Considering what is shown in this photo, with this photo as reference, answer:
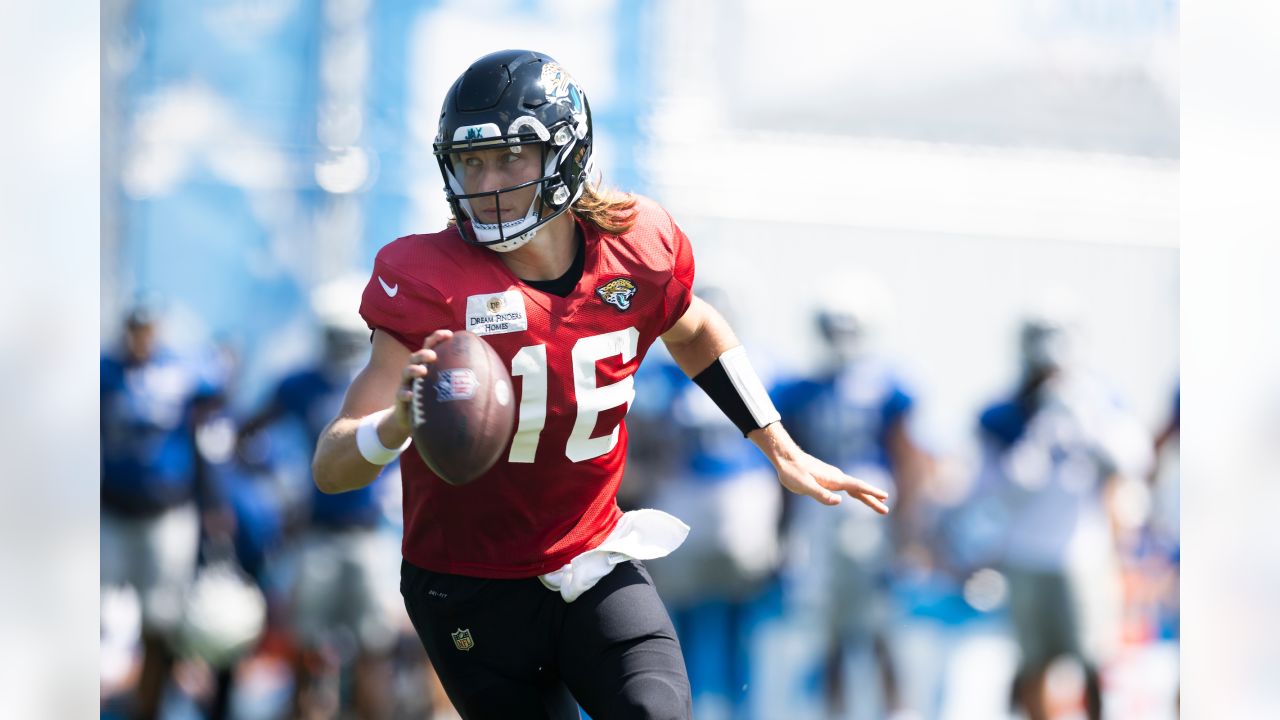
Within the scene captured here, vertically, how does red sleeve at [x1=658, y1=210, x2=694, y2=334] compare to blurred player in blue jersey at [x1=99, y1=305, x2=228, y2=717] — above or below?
above

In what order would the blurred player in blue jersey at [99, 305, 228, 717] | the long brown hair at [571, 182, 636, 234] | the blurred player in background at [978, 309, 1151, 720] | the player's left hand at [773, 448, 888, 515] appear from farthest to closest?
the blurred player in background at [978, 309, 1151, 720], the blurred player in blue jersey at [99, 305, 228, 717], the player's left hand at [773, 448, 888, 515], the long brown hair at [571, 182, 636, 234]

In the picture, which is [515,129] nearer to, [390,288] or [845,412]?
[390,288]

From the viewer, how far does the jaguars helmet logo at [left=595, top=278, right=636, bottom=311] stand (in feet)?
8.18

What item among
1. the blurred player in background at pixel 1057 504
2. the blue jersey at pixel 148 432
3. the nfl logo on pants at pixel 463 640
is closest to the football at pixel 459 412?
the nfl logo on pants at pixel 463 640

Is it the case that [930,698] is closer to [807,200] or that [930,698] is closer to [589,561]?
[807,200]

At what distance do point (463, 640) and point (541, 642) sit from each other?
0.51 ft

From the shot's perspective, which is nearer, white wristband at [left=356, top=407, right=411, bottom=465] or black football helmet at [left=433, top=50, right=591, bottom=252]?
white wristband at [left=356, top=407, right=411, bottom=465]

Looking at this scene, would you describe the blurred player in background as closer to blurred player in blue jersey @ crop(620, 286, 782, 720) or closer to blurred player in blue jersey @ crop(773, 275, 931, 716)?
blurred player in blue jersey @ crop(773, 275, 931, 716)

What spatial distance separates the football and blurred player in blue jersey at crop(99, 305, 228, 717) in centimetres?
310

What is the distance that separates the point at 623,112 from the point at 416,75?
0.84 metres

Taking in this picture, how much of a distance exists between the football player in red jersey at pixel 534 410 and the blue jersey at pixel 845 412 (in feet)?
8.20

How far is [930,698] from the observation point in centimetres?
506

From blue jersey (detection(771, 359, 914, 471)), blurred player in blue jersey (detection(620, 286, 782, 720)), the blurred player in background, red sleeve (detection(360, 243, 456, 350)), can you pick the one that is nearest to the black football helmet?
red sleeve (detection(360, 243, 456, 350))

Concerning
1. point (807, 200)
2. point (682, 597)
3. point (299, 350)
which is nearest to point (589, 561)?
point (682, 597)
